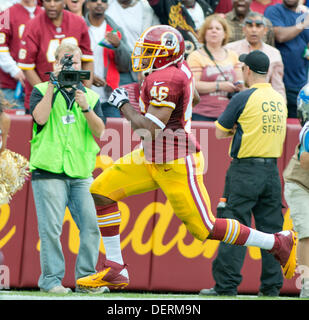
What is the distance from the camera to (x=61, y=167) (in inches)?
268

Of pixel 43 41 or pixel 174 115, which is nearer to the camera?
pixel 174 115

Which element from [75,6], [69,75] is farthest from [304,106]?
[75,6]

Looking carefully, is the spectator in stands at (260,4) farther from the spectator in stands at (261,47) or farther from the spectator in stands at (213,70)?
the spectator in stands at (213,70)

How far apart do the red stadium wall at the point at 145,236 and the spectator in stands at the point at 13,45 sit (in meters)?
0.91

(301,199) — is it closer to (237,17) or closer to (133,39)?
(133,39)

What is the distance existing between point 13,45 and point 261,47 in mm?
2666

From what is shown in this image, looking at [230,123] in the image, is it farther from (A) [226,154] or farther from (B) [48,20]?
(B) [48,20]

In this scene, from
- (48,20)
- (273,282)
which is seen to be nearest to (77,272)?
(273,282)

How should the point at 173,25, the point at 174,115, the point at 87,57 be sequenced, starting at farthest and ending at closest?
the point at 173,25 → the point at 87,57 → the point at 174,115

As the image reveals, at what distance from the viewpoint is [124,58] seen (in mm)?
8422

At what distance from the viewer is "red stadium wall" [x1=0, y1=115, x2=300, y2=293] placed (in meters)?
7.40

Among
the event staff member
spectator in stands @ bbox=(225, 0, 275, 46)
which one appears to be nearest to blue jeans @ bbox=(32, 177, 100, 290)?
the event staff member

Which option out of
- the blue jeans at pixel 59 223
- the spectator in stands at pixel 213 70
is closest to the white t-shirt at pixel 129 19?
the spectator in stands at pixel 213 70

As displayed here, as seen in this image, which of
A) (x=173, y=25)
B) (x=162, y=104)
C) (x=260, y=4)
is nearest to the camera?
(x=162, y=104)
